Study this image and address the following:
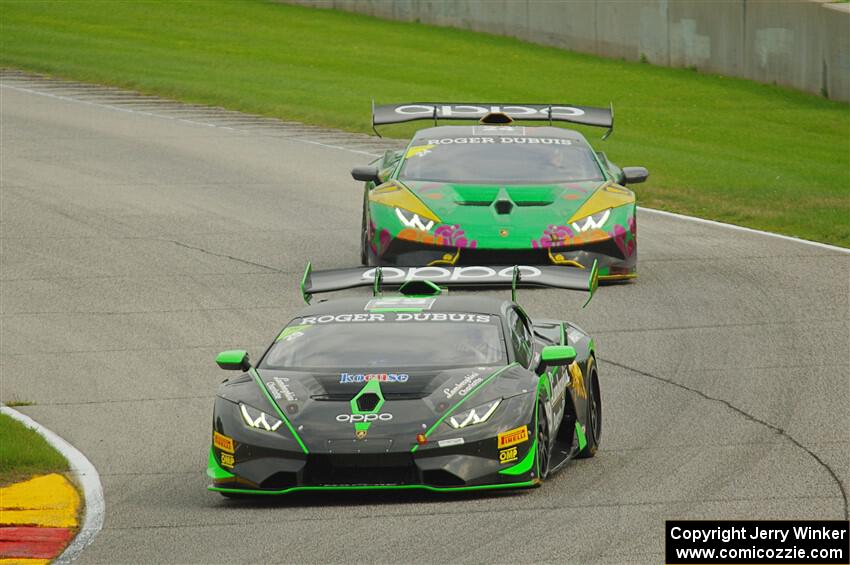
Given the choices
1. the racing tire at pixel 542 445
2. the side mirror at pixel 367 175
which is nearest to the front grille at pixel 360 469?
the racing tire at pixel 542 445

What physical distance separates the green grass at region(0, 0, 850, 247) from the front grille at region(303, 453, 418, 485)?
36.3ft

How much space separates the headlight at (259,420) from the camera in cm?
988

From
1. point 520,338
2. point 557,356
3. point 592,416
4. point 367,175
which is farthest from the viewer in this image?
point 367,175

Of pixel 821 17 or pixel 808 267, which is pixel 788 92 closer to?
pixel 821 17

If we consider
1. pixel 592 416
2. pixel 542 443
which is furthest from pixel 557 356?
pixel 592 416

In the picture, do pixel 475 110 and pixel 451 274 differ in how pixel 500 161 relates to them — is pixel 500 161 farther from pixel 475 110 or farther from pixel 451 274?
pixel 451 274

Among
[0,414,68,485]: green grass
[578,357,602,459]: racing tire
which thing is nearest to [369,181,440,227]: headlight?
[578,357,602,459]: racing tire

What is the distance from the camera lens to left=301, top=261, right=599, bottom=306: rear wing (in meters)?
11.5

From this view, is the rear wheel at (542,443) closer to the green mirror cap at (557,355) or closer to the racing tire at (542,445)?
the racing tire at (542,445)

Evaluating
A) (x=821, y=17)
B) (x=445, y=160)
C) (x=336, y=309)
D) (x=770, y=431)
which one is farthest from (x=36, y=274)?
(x=821, y=17)

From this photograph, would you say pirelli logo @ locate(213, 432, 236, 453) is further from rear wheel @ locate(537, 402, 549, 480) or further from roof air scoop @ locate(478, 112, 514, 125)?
roof air scoop @ locate(478, 112, 514, 125)

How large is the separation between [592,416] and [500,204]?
5599 mm

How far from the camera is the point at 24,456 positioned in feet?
37.3

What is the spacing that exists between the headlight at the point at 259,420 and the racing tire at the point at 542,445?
4.78 feet
